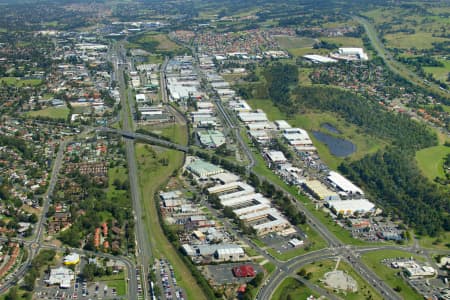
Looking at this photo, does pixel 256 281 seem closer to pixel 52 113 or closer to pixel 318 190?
pixel 318 190

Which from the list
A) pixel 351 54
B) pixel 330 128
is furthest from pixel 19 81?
pixel 351 54

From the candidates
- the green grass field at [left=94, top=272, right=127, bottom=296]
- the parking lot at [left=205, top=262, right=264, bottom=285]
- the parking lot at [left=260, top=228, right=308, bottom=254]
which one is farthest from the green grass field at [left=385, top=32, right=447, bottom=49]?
the green grass field at [left=94, top=272, right=127, bottom=296]

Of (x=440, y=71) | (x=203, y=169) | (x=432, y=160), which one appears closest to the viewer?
(x=203, y=169)

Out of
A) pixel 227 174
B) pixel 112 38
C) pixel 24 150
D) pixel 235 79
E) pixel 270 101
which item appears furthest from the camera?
pixel 112 38

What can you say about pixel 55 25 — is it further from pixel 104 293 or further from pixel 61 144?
pixel 104 293

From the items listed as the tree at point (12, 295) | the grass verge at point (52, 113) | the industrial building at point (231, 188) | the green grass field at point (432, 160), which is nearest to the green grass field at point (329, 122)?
the green grass field at point (432, 160)

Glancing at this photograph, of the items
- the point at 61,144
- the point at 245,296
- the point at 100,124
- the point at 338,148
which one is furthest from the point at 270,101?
the point at 245,296

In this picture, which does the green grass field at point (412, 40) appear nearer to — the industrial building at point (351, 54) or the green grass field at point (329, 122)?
the industrial building at point (351, 54)
